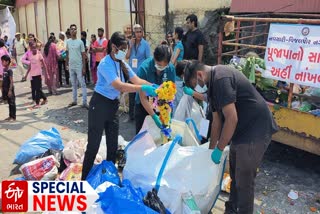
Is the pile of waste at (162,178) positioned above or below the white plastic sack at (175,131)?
below

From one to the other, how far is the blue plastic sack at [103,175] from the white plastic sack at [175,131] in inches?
20.8

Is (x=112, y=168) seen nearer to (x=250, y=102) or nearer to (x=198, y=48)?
(x=250, y=102)

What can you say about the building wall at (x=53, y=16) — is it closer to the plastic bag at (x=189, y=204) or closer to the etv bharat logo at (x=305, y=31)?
the etv bharat logo at (x=305, y=31)

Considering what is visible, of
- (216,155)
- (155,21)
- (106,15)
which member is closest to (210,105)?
(216,155)

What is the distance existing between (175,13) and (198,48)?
3.37 metres

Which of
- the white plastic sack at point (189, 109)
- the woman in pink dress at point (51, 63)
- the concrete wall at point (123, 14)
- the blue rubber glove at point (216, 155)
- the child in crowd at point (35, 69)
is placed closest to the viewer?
the blue rubber glove at point (216, 155)

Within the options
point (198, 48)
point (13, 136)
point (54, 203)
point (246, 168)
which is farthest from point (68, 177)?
point (198, 48)

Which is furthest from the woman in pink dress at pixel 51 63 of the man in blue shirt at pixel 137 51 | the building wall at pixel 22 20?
the building wall at pixel 22 20

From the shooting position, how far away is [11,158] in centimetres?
509

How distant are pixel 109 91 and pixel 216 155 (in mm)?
1290

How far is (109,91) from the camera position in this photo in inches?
142

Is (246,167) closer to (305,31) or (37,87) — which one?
(305,31)

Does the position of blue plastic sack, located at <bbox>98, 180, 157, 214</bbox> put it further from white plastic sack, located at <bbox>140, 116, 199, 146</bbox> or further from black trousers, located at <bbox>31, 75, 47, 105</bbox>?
black trousers, located at <bbox>31, 75, 47, 105</bbox>

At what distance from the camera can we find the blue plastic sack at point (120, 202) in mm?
2703
